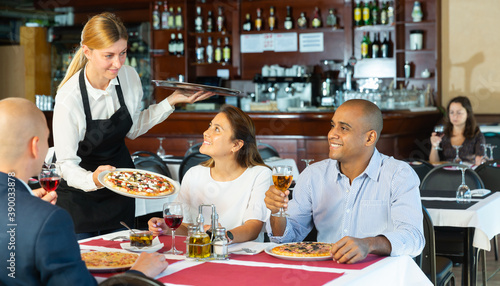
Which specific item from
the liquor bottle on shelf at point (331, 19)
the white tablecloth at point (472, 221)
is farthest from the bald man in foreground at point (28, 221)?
the liquor bottle on shelf at point (331, 19)

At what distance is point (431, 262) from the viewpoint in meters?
2.88

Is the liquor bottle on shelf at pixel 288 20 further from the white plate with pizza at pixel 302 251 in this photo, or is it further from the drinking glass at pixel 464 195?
the white plate with pizza at pixel 302 251

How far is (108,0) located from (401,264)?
863 centimetres

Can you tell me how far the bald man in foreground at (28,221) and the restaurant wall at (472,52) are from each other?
8048mm

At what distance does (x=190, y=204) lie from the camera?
3.08 meters

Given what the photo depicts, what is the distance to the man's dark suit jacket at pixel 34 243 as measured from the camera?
1517 mm

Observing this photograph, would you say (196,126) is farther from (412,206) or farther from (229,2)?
(412,206)

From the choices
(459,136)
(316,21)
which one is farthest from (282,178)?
(316,21)

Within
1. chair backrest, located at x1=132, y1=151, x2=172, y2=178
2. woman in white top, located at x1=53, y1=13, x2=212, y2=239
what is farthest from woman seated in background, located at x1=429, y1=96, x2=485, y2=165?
woman in white top, located at x1=53, y1=13, x2=212, y2=239

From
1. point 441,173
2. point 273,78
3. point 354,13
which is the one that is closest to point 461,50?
point 354,13

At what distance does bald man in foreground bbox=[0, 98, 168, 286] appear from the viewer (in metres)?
1.52

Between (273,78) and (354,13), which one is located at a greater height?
(354,13)

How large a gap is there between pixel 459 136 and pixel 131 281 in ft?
17.0

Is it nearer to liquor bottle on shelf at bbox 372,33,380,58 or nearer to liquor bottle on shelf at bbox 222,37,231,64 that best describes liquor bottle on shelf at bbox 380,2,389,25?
liquor bottle on shelf at bbox 372,33,380,58
